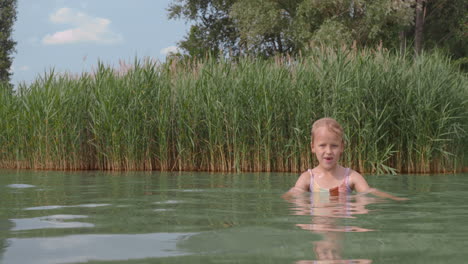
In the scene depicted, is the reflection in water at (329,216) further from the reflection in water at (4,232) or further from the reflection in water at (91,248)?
the reflection in water at (4,232)

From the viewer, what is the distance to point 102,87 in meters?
12.0

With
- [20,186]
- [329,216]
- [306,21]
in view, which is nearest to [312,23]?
[306,21]

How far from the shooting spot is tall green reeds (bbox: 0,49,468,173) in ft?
34.6

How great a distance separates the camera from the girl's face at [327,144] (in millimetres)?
5238

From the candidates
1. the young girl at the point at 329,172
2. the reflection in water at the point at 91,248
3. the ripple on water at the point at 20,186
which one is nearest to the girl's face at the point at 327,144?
the young girl at the point at 329,172

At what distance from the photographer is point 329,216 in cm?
399

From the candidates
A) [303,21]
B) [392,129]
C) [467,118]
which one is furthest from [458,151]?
[303,21]

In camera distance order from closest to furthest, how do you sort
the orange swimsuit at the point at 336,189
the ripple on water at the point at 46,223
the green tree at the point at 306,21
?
the ripple on water at the point at 46,223 → the orange swimsuit at the point at 336,189 → the green tree at the point at 306,21

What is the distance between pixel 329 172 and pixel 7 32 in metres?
34.8

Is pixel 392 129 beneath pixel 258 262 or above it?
above

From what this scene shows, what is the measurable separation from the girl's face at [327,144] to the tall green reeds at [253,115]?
4.85 m

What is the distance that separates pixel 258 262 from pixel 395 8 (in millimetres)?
22299

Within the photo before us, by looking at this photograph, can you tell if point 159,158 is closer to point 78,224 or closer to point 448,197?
point 448,197

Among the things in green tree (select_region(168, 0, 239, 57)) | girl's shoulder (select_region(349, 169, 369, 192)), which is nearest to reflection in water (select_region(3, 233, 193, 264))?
girl's shoulder (select_region(349, 169, 369, 192))
